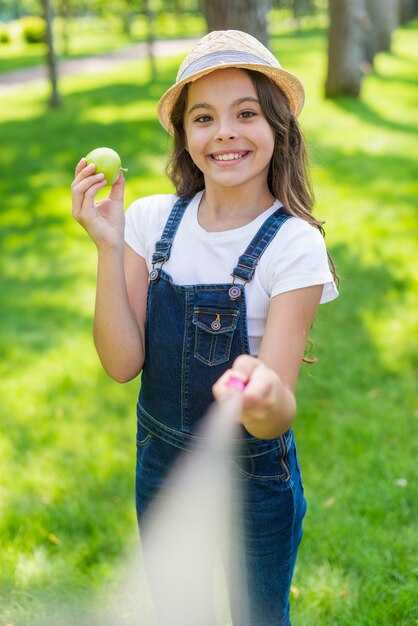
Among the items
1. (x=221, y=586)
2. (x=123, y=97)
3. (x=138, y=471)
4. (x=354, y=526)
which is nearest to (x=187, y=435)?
(x=138, y=471)

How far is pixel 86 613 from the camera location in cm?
258

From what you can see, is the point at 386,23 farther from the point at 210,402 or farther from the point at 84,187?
the point at 210,402

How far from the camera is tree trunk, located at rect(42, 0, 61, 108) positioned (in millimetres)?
11297

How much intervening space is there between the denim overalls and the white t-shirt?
3 centimetres

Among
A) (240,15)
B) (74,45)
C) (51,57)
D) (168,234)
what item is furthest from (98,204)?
(74,45)

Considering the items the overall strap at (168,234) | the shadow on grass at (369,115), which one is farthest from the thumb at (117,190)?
the shadow on grass at (369,115)

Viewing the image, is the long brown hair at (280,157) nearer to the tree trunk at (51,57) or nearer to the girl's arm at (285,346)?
the girl's arm at (285,346)

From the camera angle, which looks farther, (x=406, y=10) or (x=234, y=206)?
(x=406, y=10)

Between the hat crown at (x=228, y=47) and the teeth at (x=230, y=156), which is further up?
the hat crown at (x=228, y=47)

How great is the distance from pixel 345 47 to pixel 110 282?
1069cm

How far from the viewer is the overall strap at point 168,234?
190 cm

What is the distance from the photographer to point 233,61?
174 centimetres

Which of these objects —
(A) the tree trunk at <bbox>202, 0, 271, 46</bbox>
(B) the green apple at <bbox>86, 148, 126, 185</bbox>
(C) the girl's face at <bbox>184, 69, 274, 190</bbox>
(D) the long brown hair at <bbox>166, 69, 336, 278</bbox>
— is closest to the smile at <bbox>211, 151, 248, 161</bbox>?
(C) the girl's face at <bbox>184, 69, 274, 190</bbox>

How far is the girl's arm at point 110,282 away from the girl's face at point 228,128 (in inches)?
11.1
